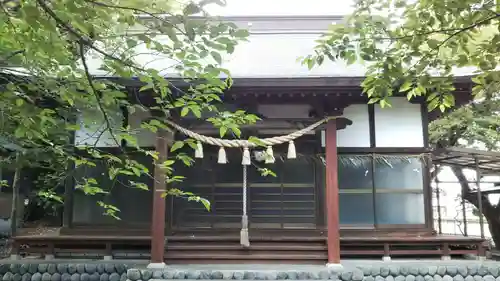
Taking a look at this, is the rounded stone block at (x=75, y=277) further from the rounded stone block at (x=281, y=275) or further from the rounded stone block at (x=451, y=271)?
the rounded stone block at (x=451, y=271)

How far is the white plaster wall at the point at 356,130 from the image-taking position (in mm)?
7719

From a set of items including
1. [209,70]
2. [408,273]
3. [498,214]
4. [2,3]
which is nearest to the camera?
[2,3]

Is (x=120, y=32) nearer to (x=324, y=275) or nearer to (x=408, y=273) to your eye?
(x=324, y=275)

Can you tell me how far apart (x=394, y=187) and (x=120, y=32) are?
597cm

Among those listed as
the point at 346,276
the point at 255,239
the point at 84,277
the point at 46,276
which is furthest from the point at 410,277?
the point at 46,276

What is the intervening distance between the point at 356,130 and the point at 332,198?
1.70 m

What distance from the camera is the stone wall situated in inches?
241

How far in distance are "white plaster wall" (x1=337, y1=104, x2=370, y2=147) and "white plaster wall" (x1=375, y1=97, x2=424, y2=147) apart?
0.20 meters

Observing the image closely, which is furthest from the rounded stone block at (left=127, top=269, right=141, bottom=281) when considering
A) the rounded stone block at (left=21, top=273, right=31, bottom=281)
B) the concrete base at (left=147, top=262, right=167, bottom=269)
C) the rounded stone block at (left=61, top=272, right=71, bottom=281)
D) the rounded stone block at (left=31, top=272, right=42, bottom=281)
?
the rounded stone block at (left=21, top=273, right=31, bottom=281)

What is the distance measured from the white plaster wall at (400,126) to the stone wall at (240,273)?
2.27 meters

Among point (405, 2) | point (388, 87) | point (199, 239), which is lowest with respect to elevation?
point (199, 239)

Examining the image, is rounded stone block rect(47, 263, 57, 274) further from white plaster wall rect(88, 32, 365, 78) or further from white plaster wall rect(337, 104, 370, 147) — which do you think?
white plaster wall rect(337, 104, 370, 147)

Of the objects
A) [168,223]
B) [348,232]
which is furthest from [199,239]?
[348,232]

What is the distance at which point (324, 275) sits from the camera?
6.13 m
